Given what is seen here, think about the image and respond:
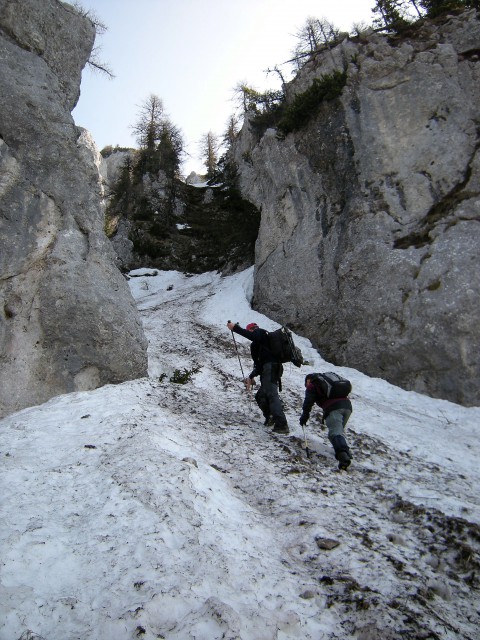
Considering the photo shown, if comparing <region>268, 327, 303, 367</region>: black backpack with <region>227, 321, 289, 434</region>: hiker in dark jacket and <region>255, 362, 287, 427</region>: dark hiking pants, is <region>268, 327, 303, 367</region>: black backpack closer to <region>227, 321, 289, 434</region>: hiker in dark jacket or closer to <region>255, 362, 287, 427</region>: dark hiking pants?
<region>227, 321, 289, 434</region>: hiker in dark jacket

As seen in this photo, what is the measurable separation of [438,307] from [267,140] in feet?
47.3

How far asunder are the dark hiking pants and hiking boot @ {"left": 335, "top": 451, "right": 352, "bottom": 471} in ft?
5.74

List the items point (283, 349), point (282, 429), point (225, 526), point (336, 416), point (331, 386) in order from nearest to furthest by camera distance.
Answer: point (225, 526)
point (336, 416)
point (331, 386)
point (282, 429)
point (283, 349)

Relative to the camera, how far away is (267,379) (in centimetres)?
927

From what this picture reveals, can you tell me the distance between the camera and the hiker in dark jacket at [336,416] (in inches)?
281

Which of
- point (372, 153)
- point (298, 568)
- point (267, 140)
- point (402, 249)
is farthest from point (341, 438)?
point (267, 140)

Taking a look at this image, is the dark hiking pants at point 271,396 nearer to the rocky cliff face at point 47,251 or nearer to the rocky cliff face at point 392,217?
the rocky cliff face at point 47,251

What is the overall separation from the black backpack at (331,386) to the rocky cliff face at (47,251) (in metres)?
5.59

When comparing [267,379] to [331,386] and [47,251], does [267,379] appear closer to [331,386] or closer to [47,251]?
[331,386]

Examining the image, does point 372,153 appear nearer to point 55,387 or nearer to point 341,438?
point 341,438

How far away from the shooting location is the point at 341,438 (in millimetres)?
7367

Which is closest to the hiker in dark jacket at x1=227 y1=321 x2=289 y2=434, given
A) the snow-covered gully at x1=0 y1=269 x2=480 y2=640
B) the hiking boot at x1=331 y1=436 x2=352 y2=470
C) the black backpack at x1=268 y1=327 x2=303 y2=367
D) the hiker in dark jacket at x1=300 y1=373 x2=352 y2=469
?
the black backpack at x1=268 y1=327 x2=303 y2=367

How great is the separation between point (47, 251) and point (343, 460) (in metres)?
9.21

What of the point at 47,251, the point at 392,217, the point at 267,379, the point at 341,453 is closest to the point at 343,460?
the point at 341,453
